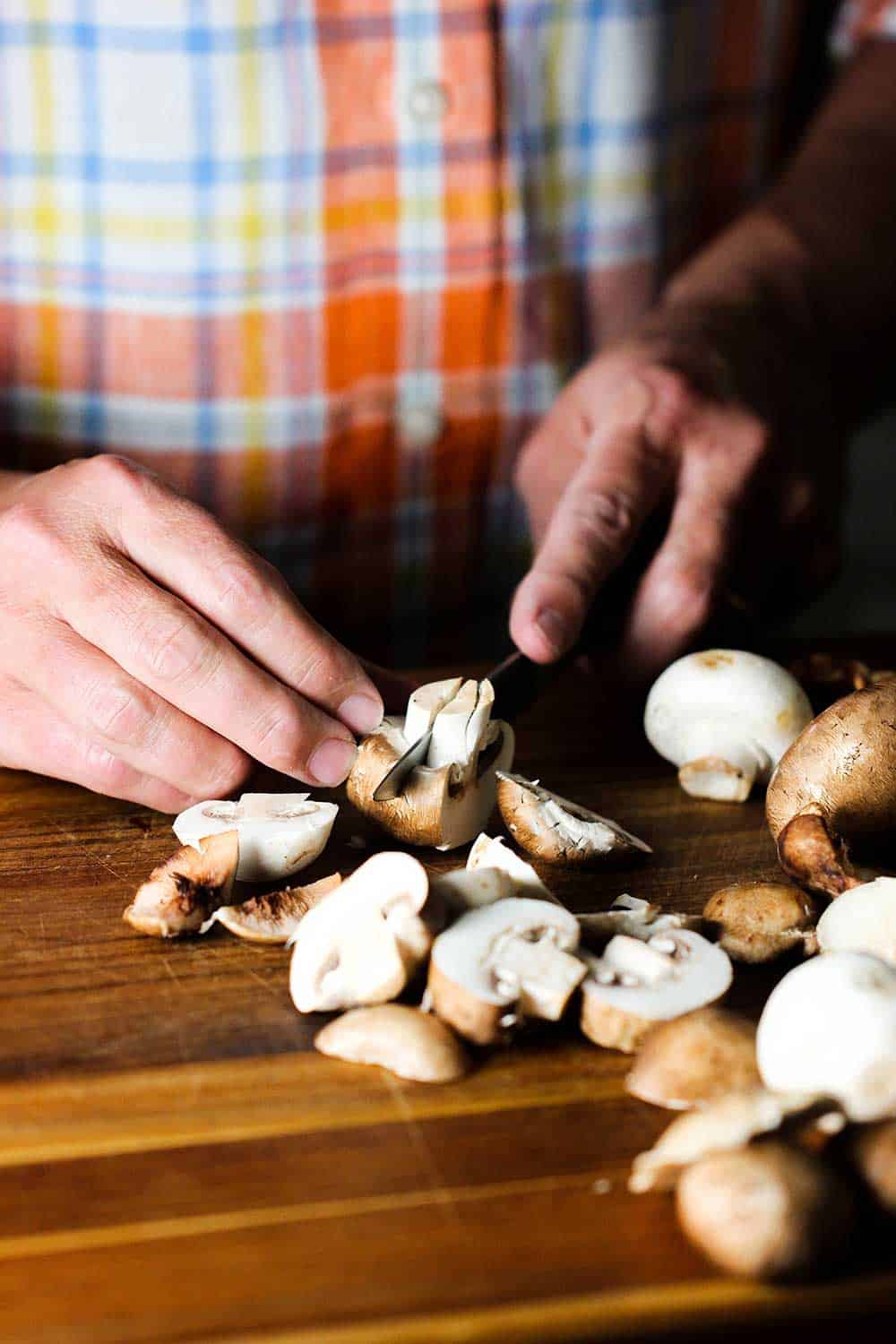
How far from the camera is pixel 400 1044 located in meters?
0.86

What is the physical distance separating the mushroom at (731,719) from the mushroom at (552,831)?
0.13 metres

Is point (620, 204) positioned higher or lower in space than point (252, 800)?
higher

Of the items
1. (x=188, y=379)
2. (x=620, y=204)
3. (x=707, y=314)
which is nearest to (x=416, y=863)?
(x=188, y=379)

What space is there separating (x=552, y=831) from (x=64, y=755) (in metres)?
0.40

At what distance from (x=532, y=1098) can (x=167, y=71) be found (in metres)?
1.18

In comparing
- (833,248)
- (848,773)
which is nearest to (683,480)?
(848,773)

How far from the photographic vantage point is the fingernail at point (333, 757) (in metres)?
1.12

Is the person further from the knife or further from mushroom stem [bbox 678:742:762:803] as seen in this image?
mushroom stem [bbox 678:742:762:803]

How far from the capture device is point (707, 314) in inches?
67.2

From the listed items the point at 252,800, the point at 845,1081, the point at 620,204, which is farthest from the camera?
the point at 620,204

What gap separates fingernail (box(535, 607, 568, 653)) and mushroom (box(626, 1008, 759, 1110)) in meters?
0.47

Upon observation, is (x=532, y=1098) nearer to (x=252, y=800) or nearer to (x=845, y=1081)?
(x=845, y=1081)

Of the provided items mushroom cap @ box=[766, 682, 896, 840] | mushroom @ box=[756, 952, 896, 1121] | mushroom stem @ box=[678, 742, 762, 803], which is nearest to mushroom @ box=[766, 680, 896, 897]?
mushroom cap @ box=[766, 682, 896, 840]

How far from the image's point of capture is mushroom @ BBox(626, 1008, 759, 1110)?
2.72 ft
